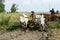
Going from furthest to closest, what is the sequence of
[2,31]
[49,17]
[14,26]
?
[49,17], [14,26], [2,31]

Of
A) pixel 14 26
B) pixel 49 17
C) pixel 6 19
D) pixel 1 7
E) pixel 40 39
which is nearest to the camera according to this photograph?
pixel 40 39

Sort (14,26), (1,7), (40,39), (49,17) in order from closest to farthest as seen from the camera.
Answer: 1. (40,39)
2. (14,26)
3. (49,17)
4. (1,7)

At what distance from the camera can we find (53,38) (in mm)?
12266

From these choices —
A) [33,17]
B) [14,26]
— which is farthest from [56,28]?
[14,26]

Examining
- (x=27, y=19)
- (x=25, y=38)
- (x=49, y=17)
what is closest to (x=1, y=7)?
(x=49, y=17)

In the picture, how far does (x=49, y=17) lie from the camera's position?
19797 mm

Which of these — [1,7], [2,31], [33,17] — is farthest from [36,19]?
[1,7]

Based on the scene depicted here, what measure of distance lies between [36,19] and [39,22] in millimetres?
397

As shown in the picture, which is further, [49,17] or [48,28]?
[49,17]

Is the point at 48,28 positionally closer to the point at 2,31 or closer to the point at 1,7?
the point at 2,31

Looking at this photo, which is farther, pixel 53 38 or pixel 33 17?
pixel 33 17

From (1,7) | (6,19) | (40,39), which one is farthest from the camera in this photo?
(1,7)

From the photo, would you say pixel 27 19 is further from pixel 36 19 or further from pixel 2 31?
pixel 2 31

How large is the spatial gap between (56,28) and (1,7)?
3741 centimetres
